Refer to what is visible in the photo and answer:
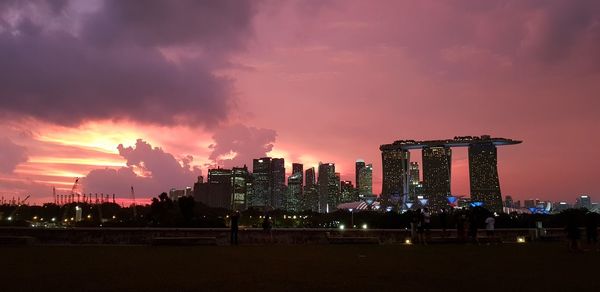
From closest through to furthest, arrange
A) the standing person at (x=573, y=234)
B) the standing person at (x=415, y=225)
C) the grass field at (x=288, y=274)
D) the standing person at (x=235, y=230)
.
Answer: the grass field at (x=288, y=274)
the standing person at (x=573, y=234)
the standing person at (x=235, y=230)
the standing person at (x=415, y=225)

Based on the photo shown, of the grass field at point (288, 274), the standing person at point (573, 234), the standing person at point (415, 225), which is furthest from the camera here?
the standing person at point (415, 225)

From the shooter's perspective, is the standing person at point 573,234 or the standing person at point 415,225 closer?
the standing person at point 573,234

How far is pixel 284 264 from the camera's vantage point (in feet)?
54.6

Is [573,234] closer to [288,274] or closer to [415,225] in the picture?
[415,225]

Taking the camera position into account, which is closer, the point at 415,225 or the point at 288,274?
the point at 288,274

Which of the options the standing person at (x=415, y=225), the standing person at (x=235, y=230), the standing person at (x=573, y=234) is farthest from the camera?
the standing person at (x=415, y=225)

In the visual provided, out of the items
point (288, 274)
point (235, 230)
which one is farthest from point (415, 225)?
point (288, 274)

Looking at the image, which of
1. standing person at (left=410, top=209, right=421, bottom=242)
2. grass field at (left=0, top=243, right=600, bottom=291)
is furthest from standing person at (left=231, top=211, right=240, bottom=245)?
standing person at (left=410, top=209, right=421, bottom=242)

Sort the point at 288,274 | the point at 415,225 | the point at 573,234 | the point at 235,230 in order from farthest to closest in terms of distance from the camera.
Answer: the point at 415,225 < the point at 235,230 < the point at 573,234 < the point at 288,274

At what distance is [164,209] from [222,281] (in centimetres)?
7863

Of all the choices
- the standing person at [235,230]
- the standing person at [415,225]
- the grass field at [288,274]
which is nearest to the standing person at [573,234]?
the grass field at [288,274]

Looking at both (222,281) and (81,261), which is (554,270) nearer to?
(222,281)

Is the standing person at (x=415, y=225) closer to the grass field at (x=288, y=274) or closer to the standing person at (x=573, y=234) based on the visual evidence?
the standing person at (x=573, y=234)

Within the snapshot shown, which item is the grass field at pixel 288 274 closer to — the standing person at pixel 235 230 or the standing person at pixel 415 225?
the standing person at pixel 235 230
